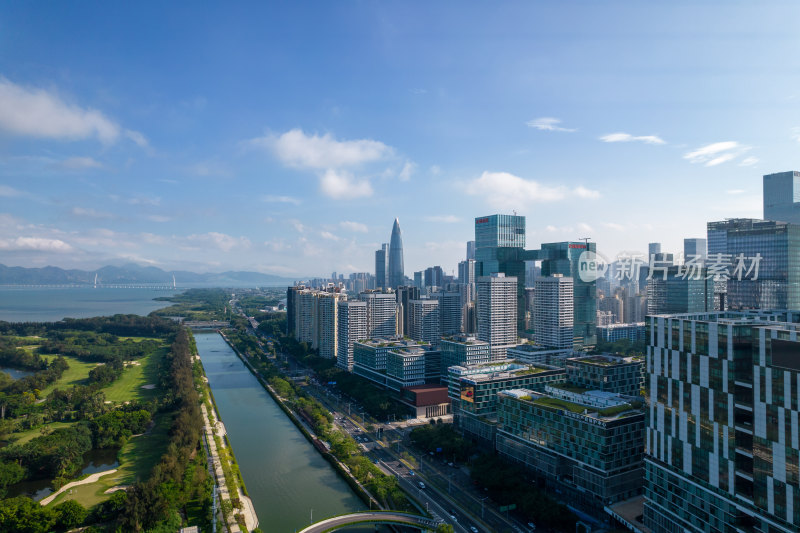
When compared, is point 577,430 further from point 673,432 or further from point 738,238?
point 738,238

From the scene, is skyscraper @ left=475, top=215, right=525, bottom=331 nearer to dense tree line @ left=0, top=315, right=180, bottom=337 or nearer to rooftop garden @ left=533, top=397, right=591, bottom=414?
rooftop garden @ left=533, top=397, right=591, bottom=414

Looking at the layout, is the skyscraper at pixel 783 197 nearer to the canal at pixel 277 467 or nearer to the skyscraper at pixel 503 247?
the skyscraper at pixel 503 247

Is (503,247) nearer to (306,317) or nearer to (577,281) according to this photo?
(577,281)

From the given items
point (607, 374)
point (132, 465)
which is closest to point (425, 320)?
point (607, 374)

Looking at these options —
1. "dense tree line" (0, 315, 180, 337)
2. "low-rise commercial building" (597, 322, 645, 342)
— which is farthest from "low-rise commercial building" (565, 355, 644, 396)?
"dense tree line" (0, 315, 180, 337)

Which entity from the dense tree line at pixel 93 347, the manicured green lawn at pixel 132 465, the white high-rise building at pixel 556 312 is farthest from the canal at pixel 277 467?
the white high-rise building at pixel 556 312

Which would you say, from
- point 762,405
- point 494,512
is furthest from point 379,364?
point 762,405
